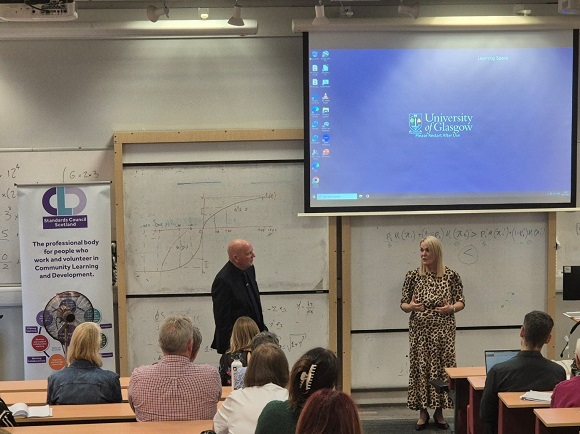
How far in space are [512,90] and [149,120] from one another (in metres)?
3.06

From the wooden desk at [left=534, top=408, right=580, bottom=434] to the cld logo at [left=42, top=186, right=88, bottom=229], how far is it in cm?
411

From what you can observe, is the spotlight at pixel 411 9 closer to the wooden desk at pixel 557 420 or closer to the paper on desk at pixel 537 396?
the paper on desk at pixel 537 396

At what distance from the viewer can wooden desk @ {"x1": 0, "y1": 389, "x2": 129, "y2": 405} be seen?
4875 millimetres

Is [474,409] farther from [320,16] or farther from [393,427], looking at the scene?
[320,16]

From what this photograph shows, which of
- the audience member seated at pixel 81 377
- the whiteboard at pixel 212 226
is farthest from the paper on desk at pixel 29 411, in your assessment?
the whiteboard at pixel 212 226

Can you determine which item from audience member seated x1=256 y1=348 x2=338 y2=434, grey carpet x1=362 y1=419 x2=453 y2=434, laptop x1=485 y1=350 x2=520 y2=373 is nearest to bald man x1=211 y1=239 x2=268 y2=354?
grey carpet x1=362 y1=419 x2=453 y2=434

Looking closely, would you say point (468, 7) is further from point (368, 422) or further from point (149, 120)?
point (368, 422)

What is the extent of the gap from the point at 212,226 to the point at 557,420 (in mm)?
3753

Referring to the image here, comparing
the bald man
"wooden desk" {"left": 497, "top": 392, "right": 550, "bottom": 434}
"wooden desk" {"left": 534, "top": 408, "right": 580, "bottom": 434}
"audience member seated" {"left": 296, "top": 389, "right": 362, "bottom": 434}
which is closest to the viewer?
"audience member seated" {"left": 296, "top": 389, "right": 362, "bottom": 434}

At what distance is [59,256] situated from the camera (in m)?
6.87

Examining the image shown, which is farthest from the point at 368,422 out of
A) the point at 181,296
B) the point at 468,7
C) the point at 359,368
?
the point at 468,7

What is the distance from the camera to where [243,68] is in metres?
7.06

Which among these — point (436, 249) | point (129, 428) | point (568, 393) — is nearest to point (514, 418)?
point (568, 393)

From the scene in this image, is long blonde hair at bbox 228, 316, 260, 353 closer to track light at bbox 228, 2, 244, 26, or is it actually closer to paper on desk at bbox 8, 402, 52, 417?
paper on desk at bbox 8, 402, 52, 417
